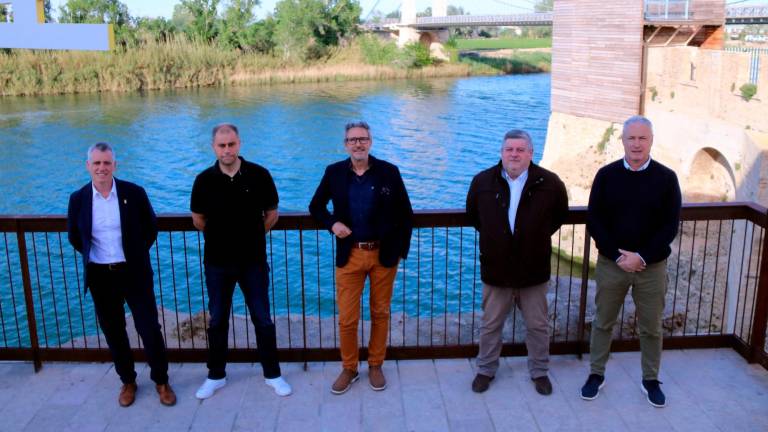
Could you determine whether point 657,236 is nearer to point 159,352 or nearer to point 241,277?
point 241,277

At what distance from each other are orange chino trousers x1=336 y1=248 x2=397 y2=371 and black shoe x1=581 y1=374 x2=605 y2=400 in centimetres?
120

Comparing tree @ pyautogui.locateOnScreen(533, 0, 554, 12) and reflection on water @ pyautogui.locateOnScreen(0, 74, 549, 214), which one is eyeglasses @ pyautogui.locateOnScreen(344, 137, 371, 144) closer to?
reflection on water @ pyautogui.locateOnScreen(0, 74, 549, 214)

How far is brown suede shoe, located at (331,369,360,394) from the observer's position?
14.2ft

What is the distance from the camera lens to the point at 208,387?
4320mm

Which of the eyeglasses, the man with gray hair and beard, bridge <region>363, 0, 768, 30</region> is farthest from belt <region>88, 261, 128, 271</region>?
bridge <region>363, 0, 768, 30</region>

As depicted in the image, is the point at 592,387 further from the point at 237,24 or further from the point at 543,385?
the point at 237,24

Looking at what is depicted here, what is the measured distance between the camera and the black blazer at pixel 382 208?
4.14 m

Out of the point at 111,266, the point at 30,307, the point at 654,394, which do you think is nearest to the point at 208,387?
the point at 111,266

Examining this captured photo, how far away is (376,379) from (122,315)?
60.4 inches

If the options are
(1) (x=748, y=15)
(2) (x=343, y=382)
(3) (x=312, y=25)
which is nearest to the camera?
(2) (x=343, y=382)

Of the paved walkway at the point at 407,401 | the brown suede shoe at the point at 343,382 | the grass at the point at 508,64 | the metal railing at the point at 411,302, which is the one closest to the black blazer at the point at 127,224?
the metal railing at the point at 411,302

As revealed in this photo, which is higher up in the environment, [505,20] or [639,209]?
[505,20]

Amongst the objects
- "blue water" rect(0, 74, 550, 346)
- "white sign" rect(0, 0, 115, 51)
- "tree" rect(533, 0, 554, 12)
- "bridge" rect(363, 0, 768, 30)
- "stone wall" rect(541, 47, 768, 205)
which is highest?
"tree" rect(533, 0, 554, 12)

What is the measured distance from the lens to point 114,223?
13.2 ft
